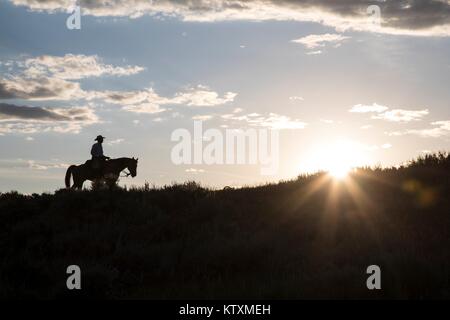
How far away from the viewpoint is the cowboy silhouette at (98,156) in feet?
98.3

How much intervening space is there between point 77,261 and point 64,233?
4004 mm

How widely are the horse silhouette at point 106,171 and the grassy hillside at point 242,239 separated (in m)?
4.97

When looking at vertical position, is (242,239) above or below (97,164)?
below

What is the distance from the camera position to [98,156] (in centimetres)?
3011

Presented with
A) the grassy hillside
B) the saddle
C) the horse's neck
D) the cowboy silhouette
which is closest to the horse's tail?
the saddle

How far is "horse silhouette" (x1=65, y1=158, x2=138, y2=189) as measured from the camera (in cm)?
3059

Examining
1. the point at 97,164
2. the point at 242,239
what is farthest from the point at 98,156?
the point at 242,239

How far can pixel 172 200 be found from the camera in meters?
23.4

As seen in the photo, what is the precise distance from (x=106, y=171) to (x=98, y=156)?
991 millimetres

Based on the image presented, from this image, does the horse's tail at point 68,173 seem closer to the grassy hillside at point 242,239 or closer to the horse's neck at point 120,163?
the horse's neck at point 120,163

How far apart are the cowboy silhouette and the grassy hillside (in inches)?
185

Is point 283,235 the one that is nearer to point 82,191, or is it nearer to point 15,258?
point 15,258

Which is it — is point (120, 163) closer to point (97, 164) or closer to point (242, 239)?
point (97, 164)

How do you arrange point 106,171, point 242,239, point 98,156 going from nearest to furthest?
point 242,239 → point 98,156 → point 106,171
